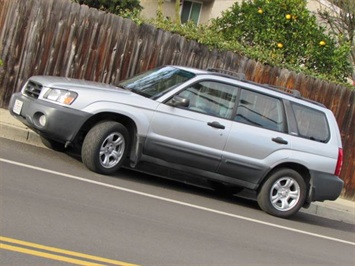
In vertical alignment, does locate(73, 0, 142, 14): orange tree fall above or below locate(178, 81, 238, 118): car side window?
above

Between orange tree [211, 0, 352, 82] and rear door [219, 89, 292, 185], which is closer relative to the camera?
rear door [219, 89, 292, 185]

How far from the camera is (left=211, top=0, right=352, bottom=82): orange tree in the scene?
49.3 feet

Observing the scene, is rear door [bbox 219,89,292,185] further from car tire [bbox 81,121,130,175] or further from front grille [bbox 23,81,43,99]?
front grille [bbox 23,81,43,99]

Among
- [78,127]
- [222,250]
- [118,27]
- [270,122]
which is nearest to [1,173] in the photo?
[78,127]

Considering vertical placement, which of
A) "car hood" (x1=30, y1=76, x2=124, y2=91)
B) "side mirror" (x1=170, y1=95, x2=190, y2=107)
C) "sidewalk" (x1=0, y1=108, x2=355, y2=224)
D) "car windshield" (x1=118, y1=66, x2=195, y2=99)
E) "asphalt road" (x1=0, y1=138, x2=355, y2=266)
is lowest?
"asphalt road" (x1=0, y1=138, x2=355, y2=266)

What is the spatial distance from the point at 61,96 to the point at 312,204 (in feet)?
16.1

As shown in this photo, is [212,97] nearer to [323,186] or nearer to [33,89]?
[323,186]

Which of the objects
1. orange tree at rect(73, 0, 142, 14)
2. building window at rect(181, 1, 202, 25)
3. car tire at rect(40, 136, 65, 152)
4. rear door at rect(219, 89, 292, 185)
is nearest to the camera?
rear door at rect(219, 89, 292, 185)

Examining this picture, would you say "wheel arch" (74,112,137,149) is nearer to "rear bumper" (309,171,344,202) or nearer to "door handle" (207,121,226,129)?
"door handle" (207,121,226,129)

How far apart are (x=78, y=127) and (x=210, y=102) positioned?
201cm

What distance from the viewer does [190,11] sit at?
25.4m

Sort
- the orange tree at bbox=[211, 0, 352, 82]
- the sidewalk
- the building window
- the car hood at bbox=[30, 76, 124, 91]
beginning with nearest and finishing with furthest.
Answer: the car hood at bbox=[30, 76, 124, 91], the sidewalk, the orange tree at bbox=[211, 0, 352, 82], the building window

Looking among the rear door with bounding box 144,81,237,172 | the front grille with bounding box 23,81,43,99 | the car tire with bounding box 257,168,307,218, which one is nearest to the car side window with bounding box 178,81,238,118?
the rear door with bounding box 144,81,237,172

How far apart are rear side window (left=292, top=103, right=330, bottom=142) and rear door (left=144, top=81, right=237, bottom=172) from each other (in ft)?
3.83
